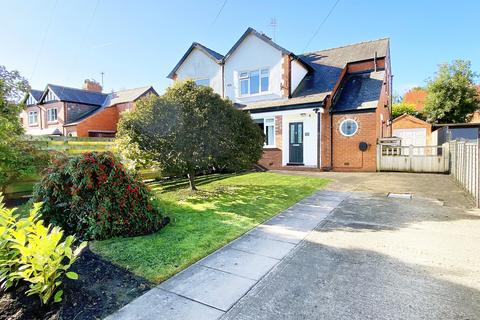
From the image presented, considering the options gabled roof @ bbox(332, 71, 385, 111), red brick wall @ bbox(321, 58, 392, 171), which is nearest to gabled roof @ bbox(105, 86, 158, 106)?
gabled roof @ bbox(332, 71, 385, 111)

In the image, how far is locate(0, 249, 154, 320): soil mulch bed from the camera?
100 inches

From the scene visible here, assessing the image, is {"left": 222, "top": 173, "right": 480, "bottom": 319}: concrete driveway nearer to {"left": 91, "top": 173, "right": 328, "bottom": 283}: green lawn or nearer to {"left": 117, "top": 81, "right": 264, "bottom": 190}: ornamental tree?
{"left": 91, "top": 173, "right": 328, "bottom": 283}: green lawn

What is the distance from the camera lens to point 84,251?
3814 mm

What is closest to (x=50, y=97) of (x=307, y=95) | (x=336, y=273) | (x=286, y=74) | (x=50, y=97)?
(x=50, y=97)

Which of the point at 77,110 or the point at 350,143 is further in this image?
the point at 77,110

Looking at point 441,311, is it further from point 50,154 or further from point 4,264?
point 50,154

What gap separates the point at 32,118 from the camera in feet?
114

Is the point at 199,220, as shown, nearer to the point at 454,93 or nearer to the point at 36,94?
the point at 454,93

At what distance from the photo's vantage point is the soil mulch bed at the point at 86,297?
255cm

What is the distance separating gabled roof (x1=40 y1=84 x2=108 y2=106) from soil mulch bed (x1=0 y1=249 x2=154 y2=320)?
3300 centimetres

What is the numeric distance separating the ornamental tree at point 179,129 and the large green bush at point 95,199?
2.61 meters

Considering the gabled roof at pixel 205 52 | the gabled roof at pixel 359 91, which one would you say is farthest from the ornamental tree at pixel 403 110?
the gabled roof at pixel 205 52

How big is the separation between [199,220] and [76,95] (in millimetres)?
32982

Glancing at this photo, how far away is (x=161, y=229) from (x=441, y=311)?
13.5 ft
